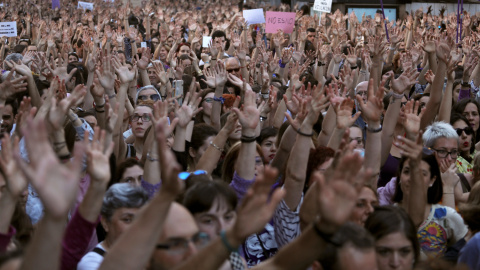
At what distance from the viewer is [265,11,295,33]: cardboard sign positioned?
11305 millimetres

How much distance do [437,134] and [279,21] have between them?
6.92 meters

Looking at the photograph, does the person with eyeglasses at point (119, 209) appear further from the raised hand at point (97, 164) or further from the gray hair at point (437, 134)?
the gray hair at point (437, 134)

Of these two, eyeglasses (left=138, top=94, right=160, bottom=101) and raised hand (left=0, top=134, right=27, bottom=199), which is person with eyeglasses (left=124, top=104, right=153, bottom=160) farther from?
raised hand (left=0, top=134, right=27, bottom=199)

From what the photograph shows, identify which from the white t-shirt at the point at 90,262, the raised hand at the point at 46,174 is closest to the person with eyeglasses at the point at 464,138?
the white t-shirt at the point at 90,262

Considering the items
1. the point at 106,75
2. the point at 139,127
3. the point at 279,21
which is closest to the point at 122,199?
the point at 139,127

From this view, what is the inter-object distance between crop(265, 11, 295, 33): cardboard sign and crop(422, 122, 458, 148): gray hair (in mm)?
6772

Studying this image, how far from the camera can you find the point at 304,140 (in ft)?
11.8

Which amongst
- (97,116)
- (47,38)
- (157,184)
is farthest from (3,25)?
(157,184)

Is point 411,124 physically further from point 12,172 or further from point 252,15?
point 252,15

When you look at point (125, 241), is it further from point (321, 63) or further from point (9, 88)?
point (321, 63)

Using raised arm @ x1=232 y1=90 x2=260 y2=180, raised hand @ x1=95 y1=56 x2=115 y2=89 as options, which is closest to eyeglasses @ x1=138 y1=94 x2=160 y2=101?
raised hand @ x1=95 y1=56 x2=115 y2=89

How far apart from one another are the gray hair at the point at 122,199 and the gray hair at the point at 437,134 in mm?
2369

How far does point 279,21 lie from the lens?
11.4 meters

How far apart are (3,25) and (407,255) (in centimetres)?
893
